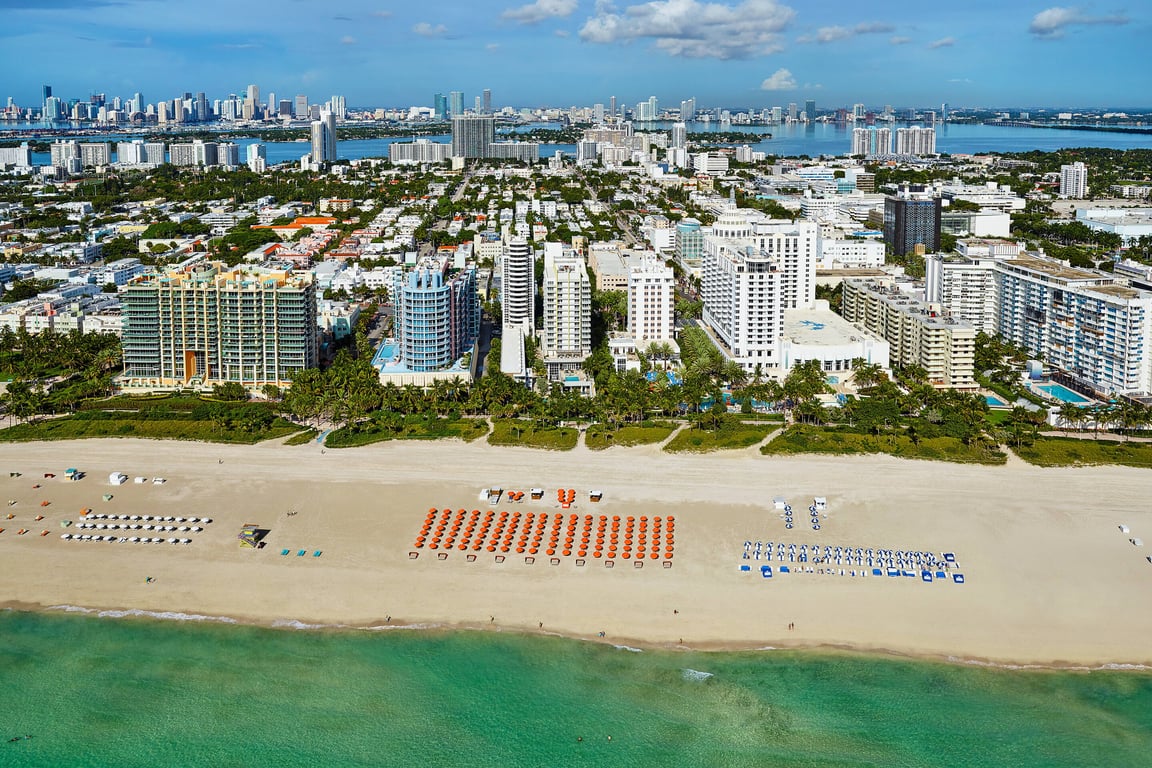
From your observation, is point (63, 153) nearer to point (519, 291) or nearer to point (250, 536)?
point (519, 291)

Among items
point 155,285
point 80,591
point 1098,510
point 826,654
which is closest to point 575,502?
point 826,654

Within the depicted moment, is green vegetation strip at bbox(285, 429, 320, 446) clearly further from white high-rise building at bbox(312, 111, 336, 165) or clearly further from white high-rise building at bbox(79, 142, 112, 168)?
white high-rise building at bbox(79, 142, 112, 168)

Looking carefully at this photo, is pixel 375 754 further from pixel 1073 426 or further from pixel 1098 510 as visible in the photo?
pixel 1073 426

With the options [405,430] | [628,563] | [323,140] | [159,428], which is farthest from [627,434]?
[323,140]

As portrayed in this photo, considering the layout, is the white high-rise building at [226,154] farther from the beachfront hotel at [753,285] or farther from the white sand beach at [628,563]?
the white sand beach at [628,563]

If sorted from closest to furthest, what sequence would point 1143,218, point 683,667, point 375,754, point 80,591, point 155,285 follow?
point 375,754, point 683,667, point 80,591, point 155,285, point 1143,218

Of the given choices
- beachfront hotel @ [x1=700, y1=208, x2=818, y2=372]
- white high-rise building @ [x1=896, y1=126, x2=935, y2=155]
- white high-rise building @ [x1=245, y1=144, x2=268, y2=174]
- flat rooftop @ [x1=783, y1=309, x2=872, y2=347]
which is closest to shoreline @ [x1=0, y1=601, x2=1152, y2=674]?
beachfront hotel @ [x1=700, y1=208, x2=818, y2=372]
